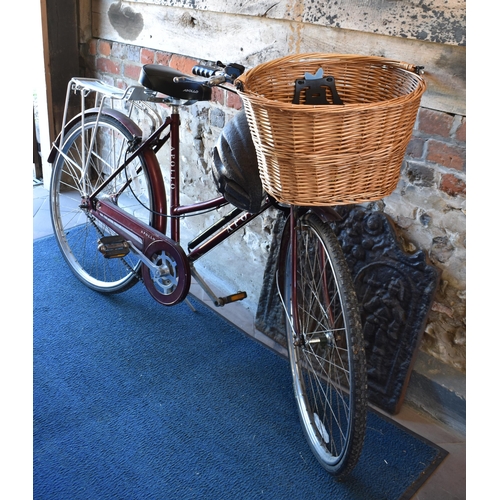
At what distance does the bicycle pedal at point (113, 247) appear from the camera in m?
2.43

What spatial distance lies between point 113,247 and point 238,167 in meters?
0.88

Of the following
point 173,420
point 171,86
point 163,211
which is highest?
point 171,86

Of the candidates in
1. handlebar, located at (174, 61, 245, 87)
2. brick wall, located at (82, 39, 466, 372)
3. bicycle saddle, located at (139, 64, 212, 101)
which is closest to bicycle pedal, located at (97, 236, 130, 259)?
bicycle saddle, located at (139, 64, 212, 101)

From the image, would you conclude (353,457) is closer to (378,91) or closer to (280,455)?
(280,455)

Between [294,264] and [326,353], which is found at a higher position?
[294,264]

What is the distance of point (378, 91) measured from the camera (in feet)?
5.42

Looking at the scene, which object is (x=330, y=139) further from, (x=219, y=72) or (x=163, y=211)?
(x=163, y=211)

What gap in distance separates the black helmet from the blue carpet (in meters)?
0.75

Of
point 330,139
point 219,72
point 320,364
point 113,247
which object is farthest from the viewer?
point 113,247

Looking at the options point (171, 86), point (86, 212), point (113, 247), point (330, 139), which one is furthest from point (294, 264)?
point (86, 212)

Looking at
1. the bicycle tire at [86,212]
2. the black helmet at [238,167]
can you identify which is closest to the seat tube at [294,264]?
the black helmet at [238,167]

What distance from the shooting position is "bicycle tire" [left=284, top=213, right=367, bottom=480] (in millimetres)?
1679

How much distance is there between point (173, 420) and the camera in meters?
2.04
